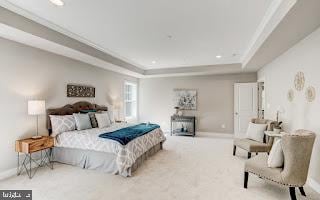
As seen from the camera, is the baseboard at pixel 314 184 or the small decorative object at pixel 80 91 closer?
the baseboard at pixel 314 184

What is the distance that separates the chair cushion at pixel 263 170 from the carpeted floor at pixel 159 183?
31cm

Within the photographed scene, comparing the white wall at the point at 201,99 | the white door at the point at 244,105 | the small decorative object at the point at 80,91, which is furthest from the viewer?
the white wall at the point at 201,99

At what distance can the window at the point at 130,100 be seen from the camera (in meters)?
7.49

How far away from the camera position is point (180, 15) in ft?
9.41

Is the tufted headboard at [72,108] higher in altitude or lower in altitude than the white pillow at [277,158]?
higher

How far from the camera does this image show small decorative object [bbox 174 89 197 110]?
23.5ft

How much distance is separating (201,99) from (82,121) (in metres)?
4.60

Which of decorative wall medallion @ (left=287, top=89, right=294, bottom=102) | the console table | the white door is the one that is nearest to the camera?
decorative wall medallion @ (left=287, top=89, right=294, bottom=102)

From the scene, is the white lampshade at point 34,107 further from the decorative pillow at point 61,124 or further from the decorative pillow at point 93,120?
the decorative pillow at point 93,120

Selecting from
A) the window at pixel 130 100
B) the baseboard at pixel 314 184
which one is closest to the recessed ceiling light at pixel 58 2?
the baseboard at pixel 314 184

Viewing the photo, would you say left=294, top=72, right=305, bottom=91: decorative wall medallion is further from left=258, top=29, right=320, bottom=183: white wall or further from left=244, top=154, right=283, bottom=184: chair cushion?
left=244, top=154, right=283, bottom=184: chair cushion

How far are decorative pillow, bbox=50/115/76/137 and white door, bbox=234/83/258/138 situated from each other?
17.7 feet

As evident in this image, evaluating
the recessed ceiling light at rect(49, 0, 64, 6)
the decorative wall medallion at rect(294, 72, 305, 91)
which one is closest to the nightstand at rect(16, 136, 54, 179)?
the recessed ceiling light at rect(49, 0, 64, 6)

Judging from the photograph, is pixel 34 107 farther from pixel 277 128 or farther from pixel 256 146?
pixel 277 128
